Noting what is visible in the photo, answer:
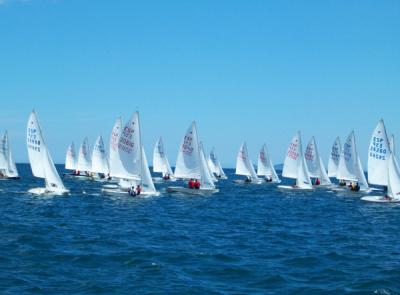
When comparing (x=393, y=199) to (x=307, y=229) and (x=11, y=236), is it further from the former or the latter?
(x=11, y=236)

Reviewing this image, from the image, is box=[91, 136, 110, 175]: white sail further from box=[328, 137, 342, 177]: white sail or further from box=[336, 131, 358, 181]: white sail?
box=[336, 131, 358, 181]: white sail

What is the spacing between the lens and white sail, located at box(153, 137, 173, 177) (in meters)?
90.4

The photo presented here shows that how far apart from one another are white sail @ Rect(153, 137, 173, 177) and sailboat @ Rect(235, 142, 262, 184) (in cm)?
1147

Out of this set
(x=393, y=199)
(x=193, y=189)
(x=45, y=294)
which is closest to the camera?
(x=45, y=294)

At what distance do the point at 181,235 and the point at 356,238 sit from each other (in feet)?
30.0

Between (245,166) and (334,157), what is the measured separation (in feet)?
52.3

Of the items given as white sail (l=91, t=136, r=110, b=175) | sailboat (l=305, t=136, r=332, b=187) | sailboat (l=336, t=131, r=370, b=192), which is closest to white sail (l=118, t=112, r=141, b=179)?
sailboat (l=336, t=131, r=370, b=192)

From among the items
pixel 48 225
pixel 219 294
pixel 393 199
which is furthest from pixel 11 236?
pixel 393 199

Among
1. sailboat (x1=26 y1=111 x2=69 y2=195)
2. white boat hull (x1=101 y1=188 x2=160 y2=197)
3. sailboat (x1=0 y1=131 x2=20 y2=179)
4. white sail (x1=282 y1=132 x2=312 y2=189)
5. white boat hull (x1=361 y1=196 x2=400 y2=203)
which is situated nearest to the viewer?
sailboat (x1=26 y1=111 x2=69 y2=195)

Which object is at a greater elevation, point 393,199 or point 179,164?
point 179,164

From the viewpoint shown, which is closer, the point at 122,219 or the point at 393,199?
the point at 122,219

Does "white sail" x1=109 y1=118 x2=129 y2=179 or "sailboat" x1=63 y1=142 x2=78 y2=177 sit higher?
→ "sailboat" x1=63 y1=142 x2=78 y2=177

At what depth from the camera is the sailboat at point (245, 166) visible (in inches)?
3627

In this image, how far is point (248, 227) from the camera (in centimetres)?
3362
